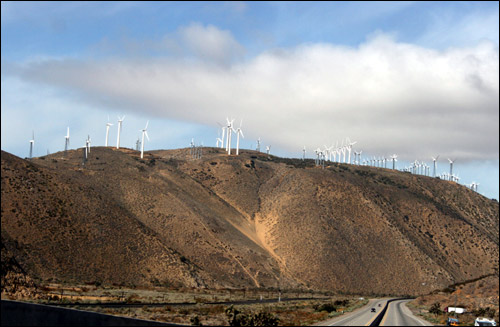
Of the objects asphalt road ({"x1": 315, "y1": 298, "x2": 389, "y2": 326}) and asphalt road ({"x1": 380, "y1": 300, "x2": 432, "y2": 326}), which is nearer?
asphalt road ({"x1": 315, "y1": 298, "x2": 389, "y2": 326})

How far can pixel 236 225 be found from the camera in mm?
137500

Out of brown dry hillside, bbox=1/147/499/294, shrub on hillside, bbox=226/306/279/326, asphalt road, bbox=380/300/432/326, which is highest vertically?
brown dry hillside, bbox=1/147/499/294

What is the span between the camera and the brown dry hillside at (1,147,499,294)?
92.6 meters

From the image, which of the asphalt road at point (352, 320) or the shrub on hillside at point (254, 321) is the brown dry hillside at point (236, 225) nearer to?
the shrub on hillside at point (254, 321)

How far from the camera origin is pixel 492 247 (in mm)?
156875

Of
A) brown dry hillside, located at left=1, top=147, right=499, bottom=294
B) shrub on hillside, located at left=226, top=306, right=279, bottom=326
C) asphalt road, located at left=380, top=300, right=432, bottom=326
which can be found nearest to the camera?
shrub on hillside, located at left=226, top=306, right=279, bottom=326

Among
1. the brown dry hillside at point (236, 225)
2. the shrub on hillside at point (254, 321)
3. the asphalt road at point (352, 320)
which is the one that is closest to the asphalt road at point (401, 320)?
the asphalt road at point (352, 320)

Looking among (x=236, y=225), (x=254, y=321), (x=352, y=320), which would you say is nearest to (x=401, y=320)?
(x=352, y=320)

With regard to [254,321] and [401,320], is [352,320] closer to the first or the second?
[401,320]

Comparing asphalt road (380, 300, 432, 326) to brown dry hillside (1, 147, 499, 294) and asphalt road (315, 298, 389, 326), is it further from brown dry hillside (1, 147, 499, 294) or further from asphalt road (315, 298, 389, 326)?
brown dry hillside (1, 147, 499, 294)

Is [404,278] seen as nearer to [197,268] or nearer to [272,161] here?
[197,268]

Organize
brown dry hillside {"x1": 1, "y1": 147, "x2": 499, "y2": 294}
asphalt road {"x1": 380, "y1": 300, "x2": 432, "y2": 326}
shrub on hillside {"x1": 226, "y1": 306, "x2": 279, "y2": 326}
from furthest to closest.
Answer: brown dry hillside {"x1": 1, "y1": 147, "x2": 499, "y2": 294} → asphalt road {"x1": 380, "y1": 300, "x2": 432, "y2": 326} → shrub on hillside {"x1": 226, "y1": 306, "x2": 279, "y2": 326}

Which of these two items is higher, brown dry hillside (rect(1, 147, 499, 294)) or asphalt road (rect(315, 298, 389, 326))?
brown dry hillside (rect(1, 147, 499, 294))

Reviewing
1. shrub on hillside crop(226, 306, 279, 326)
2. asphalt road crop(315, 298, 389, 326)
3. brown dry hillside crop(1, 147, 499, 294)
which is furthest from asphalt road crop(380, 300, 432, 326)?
brown dry hillside crop(1, 147, 499, 294)
